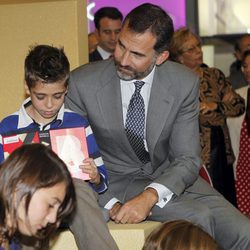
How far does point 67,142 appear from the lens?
3.39 meters

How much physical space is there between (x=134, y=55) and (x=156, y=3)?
Answer: 14.1ft

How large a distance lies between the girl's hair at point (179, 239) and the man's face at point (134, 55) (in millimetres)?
1128

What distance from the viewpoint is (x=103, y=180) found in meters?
3.50

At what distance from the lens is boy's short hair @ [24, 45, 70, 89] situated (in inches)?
131

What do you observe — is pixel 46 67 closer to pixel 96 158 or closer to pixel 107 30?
pixel 96 158

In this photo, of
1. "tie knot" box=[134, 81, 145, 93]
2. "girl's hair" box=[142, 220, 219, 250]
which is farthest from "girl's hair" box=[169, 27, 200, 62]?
"girl's hair" box=[142, 220, 219, 250]

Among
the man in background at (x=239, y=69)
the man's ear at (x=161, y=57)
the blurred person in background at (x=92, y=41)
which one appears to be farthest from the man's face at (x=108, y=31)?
the man's ear at (x=161, y=57)

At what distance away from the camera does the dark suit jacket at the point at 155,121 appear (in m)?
3.70

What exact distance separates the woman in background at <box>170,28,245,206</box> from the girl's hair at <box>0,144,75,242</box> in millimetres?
2934

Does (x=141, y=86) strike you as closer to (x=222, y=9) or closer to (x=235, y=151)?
(x=235, y=151)

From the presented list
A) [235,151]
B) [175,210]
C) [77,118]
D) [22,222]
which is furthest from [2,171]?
[235,151]

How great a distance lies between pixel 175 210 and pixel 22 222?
4.44ft

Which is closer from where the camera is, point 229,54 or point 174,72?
point 174,72

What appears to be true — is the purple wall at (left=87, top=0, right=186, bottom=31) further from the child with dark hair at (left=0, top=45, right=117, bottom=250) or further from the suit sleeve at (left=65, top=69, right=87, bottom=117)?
the child with dark hair at (left=0, top=45, right=117, bottom=250)
